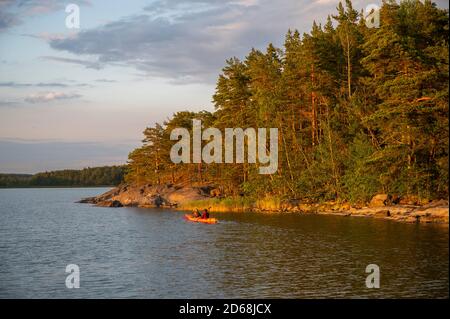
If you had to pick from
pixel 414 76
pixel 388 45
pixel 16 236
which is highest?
pixel 388 45

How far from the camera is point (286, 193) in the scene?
65000 mm

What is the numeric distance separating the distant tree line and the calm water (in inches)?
287

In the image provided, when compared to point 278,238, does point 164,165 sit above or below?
above

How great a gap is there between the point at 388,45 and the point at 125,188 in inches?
2616

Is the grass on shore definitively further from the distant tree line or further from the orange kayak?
the orange kayak

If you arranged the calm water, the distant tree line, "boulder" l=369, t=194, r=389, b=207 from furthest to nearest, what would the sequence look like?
1. "boulder" l=369, t=194, r=389, b=207
2. the distant tree line
3. the calm water

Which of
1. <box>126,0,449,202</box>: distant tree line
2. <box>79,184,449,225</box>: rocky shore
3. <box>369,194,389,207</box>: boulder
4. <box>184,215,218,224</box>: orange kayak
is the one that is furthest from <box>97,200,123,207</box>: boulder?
<box>369,194,389,207</box>: boulder

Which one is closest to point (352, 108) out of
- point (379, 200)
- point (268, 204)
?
point (379, 200)

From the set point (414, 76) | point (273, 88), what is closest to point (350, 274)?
point (414, 76)

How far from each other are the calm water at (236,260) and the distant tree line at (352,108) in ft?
23.9

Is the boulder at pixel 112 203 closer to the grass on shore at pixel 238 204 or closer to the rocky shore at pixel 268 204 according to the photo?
the rocky shore at pixel 268 204

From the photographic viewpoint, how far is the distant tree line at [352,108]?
44.8 meters

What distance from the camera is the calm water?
23.8 m
